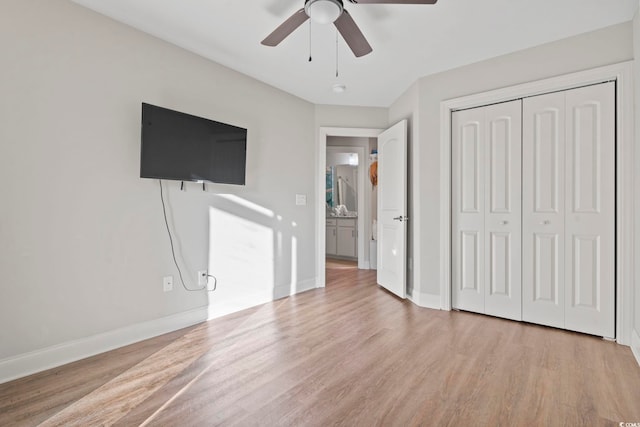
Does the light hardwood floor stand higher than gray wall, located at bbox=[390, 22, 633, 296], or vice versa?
gray wall, located at bbox=[390, 22, 633, 296]

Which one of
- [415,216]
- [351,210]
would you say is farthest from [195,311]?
[351,210]

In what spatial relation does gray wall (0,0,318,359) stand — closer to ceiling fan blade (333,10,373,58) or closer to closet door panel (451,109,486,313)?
ceiling fan blade (333,10,373,58)

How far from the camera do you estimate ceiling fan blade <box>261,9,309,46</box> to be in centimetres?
202

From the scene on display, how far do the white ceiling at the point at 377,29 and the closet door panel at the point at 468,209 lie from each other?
68 cm

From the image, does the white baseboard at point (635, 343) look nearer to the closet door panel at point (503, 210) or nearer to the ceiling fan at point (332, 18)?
the closet door panel at point (503, 210)

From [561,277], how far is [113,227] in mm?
3777

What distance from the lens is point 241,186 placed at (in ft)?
11.4

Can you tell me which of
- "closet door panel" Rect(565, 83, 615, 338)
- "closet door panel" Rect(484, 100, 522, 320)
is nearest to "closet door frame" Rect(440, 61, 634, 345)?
"closet door panel" Rect(565, 83, 615, 338)

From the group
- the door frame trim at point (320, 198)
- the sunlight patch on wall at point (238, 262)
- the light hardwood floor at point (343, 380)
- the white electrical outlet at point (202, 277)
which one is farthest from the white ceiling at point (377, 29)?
the light hardwood floor at point (343, 380)

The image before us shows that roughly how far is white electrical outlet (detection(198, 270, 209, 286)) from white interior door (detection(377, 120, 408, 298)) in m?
2.20

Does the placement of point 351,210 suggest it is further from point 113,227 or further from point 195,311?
point 113,227

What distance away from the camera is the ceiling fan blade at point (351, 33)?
2018 mm

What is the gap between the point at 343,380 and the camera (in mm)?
1994

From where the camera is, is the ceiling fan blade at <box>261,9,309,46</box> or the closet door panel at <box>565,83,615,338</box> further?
the closet door panel at <box>565,83,615,338</box>
